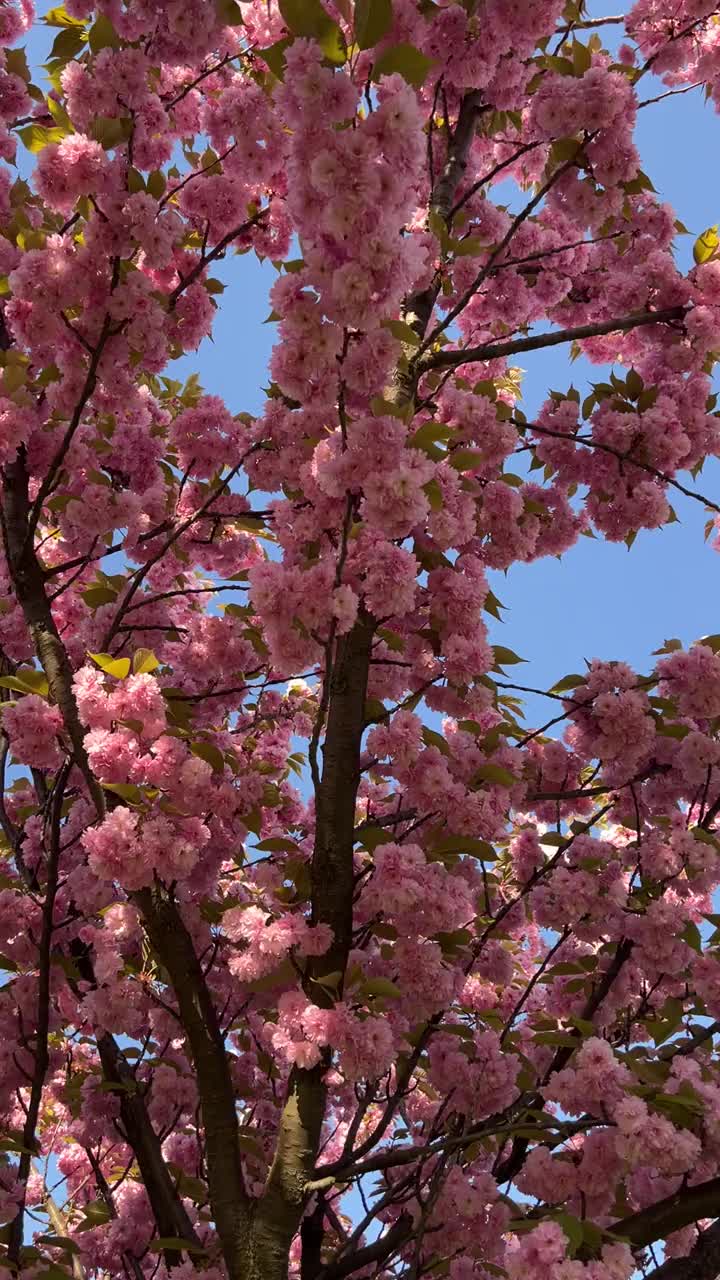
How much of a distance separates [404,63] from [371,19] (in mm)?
161

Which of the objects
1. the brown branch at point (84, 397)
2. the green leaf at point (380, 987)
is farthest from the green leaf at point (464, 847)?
the brown branch at point (84, 397)

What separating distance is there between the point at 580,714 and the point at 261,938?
196 cm

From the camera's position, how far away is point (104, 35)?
10.8ft

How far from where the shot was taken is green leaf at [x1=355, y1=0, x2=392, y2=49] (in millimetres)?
2330

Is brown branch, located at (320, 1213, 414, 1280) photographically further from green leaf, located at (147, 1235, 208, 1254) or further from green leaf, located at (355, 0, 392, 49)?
green leaf, located at (355, 0, 392, 49)

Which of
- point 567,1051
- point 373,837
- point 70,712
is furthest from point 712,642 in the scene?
point 70,712

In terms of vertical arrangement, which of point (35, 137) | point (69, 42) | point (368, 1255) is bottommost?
point (368, 1255)

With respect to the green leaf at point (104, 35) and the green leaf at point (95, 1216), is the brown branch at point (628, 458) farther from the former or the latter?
the green leaf at point (95, 1216)

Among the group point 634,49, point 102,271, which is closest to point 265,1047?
point 102,271

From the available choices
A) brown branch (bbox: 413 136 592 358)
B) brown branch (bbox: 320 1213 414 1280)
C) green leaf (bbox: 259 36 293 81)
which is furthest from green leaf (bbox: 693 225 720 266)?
brown branch (bbox: 320 1213 414 1280)

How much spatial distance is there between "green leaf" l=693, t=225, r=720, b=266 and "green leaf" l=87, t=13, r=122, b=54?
7.92 ft

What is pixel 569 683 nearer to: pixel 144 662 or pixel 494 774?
pixel 494 774

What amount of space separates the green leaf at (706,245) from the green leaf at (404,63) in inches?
80.5

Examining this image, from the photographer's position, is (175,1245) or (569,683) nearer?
(175,1245)
